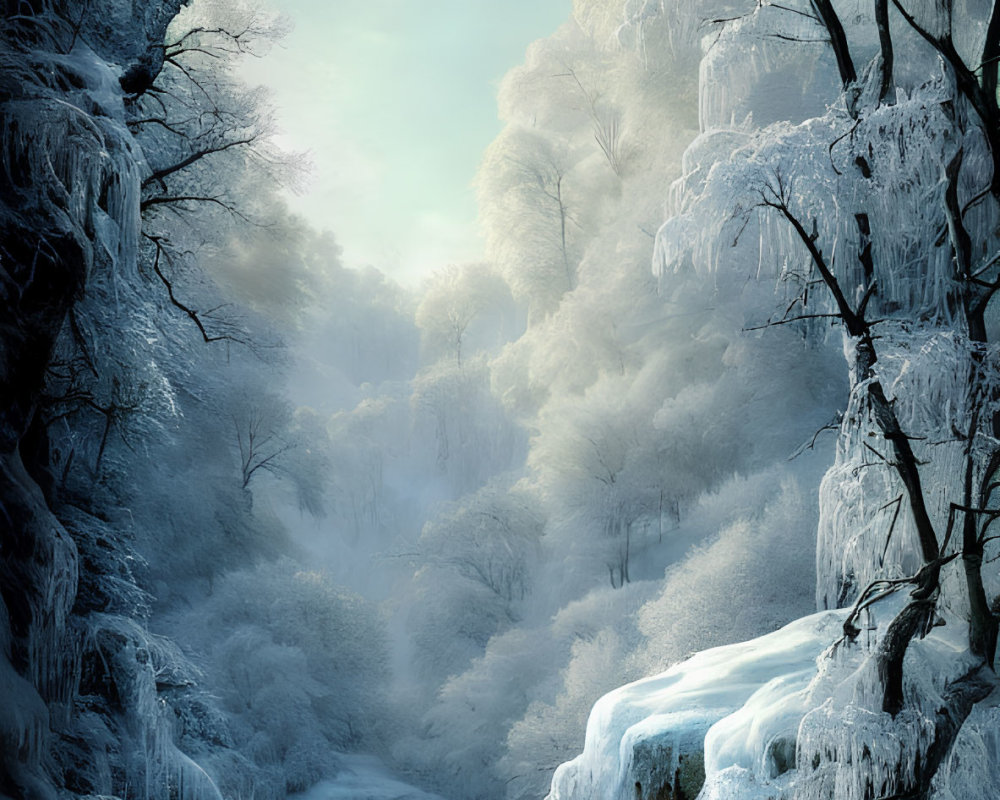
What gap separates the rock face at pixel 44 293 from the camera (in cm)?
343

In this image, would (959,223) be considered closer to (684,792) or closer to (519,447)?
(684,792)

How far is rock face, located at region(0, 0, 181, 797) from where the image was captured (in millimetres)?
3434

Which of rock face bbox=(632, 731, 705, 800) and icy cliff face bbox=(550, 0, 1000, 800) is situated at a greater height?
icy cliff face bbox=(550, 0, 1000, 800)

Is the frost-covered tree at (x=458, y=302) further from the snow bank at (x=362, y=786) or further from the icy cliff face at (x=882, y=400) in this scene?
the icy cliff face at (x=882, y=400)

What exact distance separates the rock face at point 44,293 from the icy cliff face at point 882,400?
9.19 feet

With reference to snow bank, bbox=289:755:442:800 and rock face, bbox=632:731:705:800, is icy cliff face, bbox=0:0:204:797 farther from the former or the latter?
snow bank, bbox=289:755:442:800

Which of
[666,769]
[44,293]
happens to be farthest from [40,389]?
[666,769]

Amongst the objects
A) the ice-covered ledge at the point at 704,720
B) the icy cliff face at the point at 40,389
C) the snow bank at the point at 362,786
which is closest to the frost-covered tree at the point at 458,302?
the snow bank at the point at 362,786

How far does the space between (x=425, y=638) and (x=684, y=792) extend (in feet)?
38.5

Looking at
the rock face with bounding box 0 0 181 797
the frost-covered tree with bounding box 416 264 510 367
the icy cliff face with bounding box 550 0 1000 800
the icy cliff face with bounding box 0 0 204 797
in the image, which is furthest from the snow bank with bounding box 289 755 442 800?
the frost-covered tree with bounding box 416 264 510 367

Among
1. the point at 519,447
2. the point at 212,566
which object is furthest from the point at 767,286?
the point at 212,566

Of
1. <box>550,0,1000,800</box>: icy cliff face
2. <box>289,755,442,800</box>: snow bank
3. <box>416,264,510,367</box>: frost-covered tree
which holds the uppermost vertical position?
<box>416,264,510,367</box>: frost-covered tree

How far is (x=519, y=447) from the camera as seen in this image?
67.8 feet

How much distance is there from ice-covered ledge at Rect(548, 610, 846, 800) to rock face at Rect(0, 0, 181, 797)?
2.84 meters
